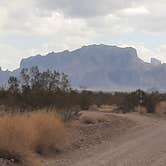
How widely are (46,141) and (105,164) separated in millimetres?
4269

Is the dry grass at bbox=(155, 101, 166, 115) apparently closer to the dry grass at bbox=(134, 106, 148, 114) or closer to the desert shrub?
the desert shrub

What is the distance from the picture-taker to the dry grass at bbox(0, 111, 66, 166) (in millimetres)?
15625

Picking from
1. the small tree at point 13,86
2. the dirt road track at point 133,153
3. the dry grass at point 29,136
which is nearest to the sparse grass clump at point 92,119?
the small tree at point 13,86

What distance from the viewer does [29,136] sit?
1917 cm

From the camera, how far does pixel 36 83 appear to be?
120 feet

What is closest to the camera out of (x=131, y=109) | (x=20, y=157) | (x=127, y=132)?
(x=20, y=157)

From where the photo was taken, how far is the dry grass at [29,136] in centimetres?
1562

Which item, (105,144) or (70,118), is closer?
(105,144)

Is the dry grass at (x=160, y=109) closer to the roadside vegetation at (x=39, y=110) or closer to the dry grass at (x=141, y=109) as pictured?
the roadside vegetation at (x=39, y=110)

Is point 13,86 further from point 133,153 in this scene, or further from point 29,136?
point 133,153

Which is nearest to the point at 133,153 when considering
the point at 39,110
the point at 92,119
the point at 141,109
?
the point at 39,110

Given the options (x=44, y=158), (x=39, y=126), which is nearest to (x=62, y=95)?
(x=39, y=126)

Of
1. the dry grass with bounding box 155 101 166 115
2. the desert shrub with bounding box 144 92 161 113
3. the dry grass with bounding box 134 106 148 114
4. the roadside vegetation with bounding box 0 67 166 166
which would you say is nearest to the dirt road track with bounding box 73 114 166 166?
the roadside vegetation with bounding box 0 67 166 166

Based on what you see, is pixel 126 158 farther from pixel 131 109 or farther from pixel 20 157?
pixel 131 109
